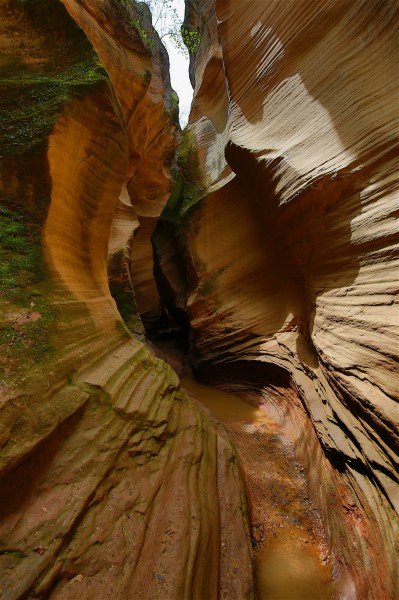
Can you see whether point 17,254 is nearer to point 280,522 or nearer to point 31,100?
point 31,100

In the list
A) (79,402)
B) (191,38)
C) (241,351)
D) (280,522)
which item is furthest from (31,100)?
(191,38)

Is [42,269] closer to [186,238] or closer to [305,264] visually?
[305,264]

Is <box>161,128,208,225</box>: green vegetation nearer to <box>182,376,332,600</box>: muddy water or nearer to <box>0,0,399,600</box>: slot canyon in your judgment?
<box>0,0,399,600</box>: slot canyon

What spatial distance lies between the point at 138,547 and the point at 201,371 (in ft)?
20.5

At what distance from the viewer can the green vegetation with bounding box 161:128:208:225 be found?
330 inches

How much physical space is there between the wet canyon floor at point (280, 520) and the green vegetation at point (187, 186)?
19.2ft

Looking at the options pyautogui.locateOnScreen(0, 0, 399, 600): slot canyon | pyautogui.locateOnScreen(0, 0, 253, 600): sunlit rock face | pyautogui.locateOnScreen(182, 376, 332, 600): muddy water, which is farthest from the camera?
pyautogui.locateOnScreen(182, 376, 332, 600): muddy water

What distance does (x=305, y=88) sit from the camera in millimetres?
4805

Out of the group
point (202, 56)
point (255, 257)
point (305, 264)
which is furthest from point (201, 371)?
point (202, 56)

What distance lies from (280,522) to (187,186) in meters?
8.41

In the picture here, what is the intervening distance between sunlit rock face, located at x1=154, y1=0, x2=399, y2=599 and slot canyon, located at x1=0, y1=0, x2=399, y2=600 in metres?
0.03

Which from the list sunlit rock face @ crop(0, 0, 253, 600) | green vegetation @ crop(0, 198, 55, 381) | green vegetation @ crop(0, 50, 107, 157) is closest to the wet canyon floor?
sunlit rock face @ crop(0, 0, 253, 600)

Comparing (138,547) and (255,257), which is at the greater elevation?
(255,257)

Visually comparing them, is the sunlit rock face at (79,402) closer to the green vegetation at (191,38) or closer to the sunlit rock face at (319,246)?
the sunlit rock face at (319,246)
